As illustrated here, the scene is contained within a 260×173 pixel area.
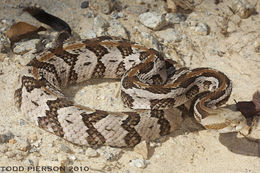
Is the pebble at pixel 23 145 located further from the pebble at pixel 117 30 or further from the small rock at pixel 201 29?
the small rock at pixel 201 29

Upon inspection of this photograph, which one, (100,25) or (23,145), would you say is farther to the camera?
(100,25)

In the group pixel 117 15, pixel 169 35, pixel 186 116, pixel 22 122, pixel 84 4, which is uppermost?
pixel 84 4

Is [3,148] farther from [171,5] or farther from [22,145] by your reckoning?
[171,5]

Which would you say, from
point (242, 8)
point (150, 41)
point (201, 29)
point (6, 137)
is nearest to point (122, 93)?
point (150, 41)

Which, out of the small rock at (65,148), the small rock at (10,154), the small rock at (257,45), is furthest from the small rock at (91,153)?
the small rock at (257,45)

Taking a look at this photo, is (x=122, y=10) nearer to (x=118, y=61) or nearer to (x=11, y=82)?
(x=118, y=61)

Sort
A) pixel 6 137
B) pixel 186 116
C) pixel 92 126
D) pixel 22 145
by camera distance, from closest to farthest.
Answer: pixel 22 145, pixel 6 137, pixel 92 126, pixel 186 116
